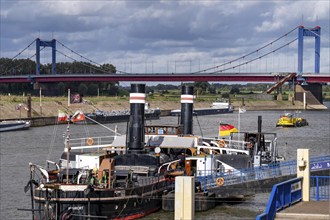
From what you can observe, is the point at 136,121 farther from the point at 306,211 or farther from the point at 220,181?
the point at 306,211

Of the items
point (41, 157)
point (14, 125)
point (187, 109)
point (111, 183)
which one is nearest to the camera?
point (111, 183)

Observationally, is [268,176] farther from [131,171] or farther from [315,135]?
[315,135]

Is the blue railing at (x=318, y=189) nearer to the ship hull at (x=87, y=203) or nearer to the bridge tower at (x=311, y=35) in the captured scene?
the ship hull at (x=87, y=203)

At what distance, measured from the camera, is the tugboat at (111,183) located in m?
23.8

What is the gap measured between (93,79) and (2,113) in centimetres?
3583

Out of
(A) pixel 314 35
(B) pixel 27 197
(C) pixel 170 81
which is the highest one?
(A) pixel 314 35

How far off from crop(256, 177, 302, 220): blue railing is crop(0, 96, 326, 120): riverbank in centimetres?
3952

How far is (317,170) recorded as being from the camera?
107 ft

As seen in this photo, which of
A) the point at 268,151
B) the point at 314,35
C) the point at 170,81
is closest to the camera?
the point at 268,151

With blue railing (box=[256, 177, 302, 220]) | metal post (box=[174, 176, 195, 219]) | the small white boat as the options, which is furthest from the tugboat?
the small white boat

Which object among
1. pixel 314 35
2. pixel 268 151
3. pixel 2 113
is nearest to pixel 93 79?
pixel 2 113

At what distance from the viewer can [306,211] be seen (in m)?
16.8

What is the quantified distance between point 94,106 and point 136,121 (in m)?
78.5

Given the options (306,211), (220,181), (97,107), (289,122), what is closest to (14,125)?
(289,122)
